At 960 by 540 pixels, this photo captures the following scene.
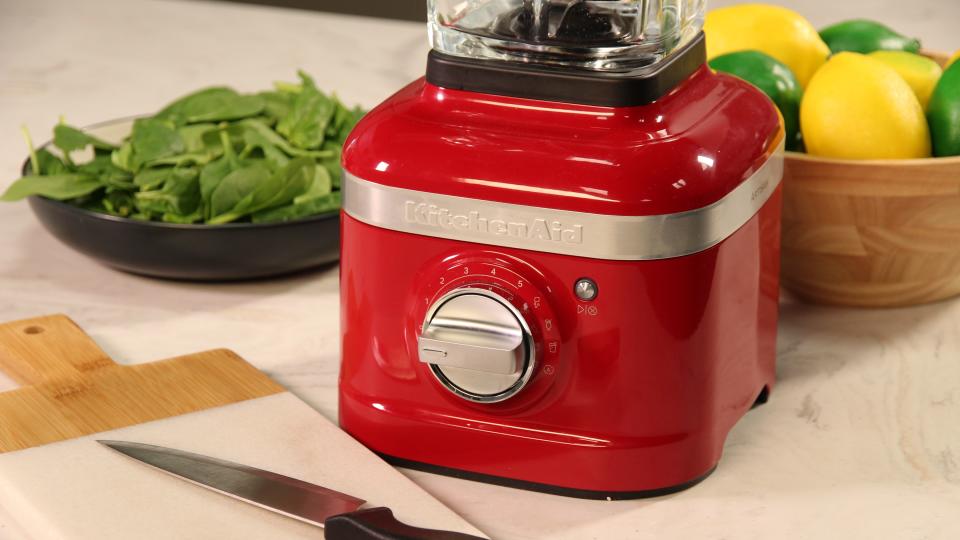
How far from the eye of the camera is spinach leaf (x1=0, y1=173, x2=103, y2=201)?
3.53 ft

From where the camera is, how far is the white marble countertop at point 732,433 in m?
0.78

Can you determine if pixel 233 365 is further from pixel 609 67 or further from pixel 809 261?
pixel 809 261

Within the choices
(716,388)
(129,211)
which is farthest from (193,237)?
(716,388)

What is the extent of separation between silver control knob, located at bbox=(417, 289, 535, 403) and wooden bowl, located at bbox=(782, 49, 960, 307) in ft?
1.11

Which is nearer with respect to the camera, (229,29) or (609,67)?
(609,67)

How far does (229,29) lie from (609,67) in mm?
1237

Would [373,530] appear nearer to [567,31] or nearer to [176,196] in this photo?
[567,31]

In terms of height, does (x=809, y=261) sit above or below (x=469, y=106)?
below

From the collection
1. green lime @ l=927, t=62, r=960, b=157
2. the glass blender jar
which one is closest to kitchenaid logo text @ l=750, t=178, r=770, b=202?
the glass blender jar

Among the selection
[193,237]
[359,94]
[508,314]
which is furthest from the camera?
[359,94]

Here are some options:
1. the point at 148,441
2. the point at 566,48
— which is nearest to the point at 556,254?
the point at 566,48

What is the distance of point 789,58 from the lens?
107cm

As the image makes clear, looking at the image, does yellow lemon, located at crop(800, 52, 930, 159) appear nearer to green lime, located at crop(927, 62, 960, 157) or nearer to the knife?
green lime, located at crop(927, 62, 960, 157)

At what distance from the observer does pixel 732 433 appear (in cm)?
88
